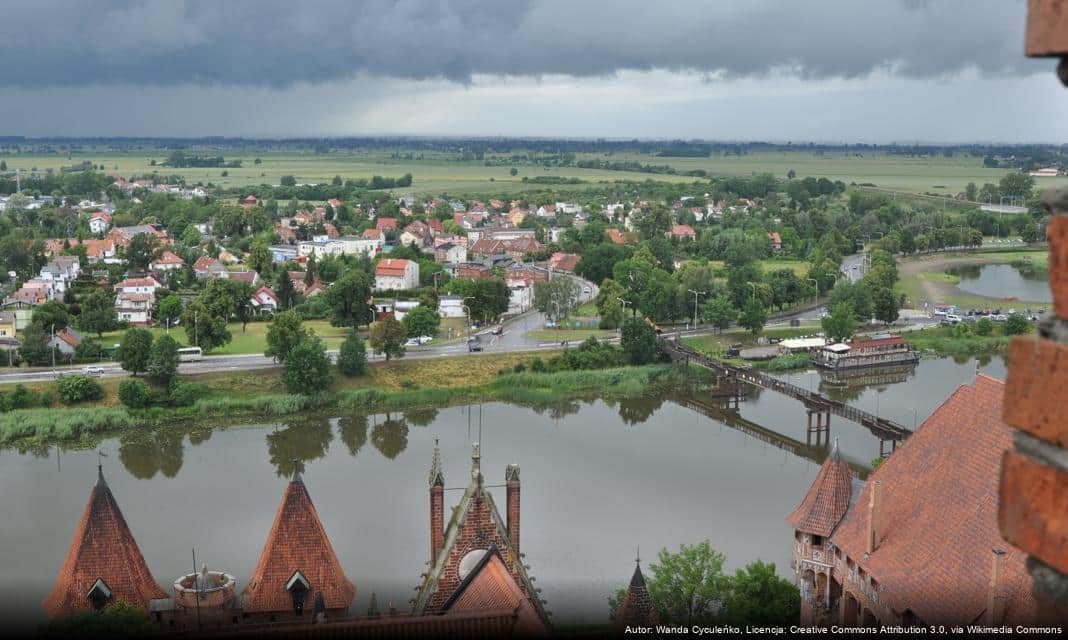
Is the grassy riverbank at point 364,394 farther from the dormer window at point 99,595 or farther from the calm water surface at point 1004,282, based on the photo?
the calm water surface at point 1004,282

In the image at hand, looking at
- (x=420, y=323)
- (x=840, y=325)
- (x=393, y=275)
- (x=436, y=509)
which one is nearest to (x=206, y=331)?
(x=420, y=323)

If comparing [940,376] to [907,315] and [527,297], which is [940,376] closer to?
[907,315]

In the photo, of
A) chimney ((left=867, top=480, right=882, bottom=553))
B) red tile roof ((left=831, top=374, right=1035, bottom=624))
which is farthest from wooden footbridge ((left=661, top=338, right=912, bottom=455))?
chimney ((left=867, top=480, right=882, bottom=553))

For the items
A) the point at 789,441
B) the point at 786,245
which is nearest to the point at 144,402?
the point at 789,441

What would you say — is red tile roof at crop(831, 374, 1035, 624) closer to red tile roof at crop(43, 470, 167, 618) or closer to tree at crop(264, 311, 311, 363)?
red tile roof at crop(43, 470, 167, 618)

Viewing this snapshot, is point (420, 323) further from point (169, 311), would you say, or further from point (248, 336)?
point (169, 311)
